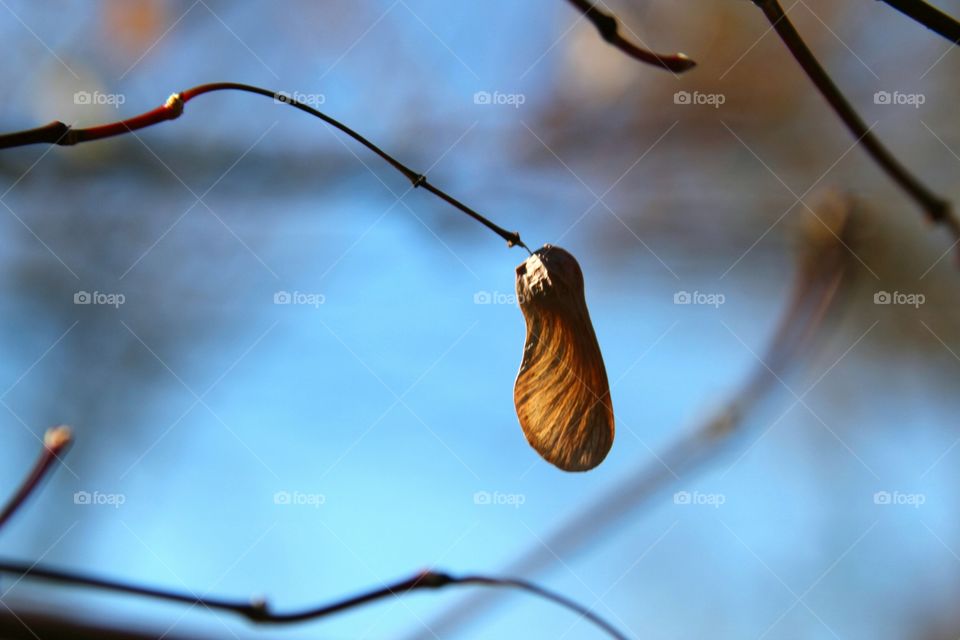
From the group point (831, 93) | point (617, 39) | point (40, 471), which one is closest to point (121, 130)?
point (40, 471)

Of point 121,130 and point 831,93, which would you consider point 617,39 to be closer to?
point 831,93

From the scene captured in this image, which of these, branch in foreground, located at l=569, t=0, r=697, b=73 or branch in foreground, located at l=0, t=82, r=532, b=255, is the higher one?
branch in foreground, located at l=0, t=82, r=532, b=255

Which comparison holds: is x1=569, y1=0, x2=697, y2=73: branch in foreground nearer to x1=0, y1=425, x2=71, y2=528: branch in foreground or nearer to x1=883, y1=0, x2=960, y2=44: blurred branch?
x1=883, y1=0, x2=960, y2=44: blurred branch

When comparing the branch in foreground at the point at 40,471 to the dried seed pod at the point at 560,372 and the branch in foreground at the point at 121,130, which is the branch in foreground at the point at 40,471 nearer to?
the branch in foreground at the point at 121,130

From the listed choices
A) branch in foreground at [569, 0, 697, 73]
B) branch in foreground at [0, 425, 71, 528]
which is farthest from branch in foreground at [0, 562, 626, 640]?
branch in foreground at [569, 0, 697, 73]

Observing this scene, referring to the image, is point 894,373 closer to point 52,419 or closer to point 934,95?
point 934,95

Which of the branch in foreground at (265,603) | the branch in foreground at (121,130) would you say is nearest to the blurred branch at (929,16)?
the branch in foreground at (121,130)
